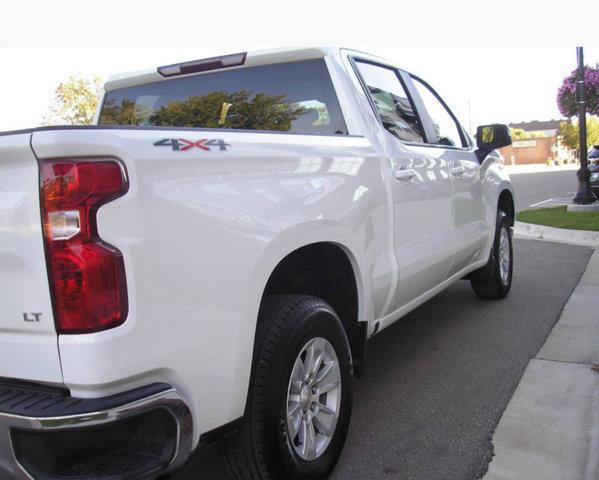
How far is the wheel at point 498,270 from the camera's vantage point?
5.34 metres

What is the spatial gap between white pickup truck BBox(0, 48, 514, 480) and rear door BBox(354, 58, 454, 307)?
0.03m

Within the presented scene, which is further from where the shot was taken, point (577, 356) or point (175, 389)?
point (577, 356)

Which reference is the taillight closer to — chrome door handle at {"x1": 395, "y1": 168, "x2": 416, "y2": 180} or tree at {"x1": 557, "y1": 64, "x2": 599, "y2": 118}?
chrome door handle at {"x1": 395, "y1": 168, "x2": 416, "y2": 180}

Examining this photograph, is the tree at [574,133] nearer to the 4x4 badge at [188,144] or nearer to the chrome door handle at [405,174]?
the chrome door handle at [405,174]

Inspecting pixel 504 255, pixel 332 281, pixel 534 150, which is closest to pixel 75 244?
pixel 332 281

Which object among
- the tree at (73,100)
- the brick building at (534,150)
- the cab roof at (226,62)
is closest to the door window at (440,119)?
the cab roof at (226,62)

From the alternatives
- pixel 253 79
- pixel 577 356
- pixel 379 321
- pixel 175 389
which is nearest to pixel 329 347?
pixel 379 321

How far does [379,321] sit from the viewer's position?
3.28m

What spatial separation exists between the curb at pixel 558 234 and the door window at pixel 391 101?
214 inches

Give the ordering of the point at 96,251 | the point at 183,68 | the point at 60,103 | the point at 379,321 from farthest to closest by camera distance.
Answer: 1. the point at 60,103
2. the point at 183,68
3. the point at 379,321
4. the point at 96,251

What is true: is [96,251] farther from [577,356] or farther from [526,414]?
[577,356]

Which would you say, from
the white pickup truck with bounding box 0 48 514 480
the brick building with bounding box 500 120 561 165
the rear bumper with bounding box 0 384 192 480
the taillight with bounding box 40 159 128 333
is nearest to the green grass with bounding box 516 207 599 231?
the white pickup truck with bounding box 0 48 514 480

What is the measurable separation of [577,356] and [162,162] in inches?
134

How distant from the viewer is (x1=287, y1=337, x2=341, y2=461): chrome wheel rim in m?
2.49
